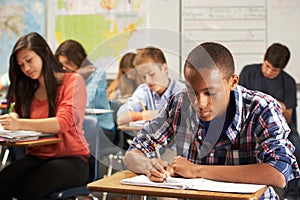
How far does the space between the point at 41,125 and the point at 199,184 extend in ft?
4.58

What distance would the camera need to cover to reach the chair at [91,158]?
273cm

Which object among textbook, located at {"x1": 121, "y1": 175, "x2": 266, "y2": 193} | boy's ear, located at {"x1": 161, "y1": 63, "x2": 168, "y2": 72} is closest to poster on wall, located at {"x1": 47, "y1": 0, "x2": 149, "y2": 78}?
boy's ear, located at {"x1": 161, "y1": 63, "x2": 168, "y2": 72}

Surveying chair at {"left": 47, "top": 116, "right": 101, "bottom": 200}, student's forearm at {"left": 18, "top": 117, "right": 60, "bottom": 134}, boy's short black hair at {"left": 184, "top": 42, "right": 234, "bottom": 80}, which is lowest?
chair at {"left": 47, "top": 116, "right": 101, "bottom": 200}

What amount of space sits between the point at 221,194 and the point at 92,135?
4.59 feet

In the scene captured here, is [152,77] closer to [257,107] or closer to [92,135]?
[92,135]

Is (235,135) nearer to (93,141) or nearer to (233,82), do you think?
(233,82)

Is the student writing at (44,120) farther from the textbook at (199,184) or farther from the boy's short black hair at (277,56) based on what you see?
the boy's short black hair at (277,56)

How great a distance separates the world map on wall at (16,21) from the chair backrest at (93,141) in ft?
10.9

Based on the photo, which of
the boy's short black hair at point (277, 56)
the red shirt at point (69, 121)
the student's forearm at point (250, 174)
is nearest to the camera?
the student's forearm at point (250, 174)

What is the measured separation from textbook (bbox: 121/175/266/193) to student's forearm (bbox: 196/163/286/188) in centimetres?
2

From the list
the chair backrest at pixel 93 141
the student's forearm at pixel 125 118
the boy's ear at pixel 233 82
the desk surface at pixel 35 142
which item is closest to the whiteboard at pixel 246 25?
the student's forearm at pixel 125 118

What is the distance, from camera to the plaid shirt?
1806 millimetres

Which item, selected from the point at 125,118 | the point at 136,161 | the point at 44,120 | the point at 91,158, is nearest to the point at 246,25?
the point at 125,118

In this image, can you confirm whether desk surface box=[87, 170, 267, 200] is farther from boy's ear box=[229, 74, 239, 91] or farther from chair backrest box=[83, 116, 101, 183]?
chair backrest box=[83, 116, 101, 183]
